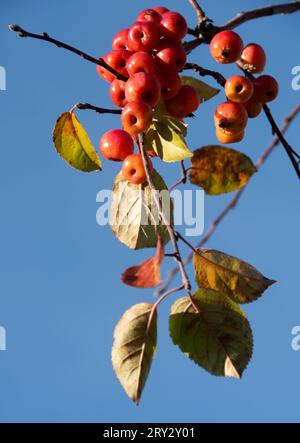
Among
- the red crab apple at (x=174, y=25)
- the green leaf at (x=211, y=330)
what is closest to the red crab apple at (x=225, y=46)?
the red crab apple at (x=174, y=25)

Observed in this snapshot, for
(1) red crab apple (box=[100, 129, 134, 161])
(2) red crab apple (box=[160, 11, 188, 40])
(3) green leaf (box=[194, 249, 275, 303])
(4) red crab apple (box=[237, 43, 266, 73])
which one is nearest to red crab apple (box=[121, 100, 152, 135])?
(1) red crab apple (box=[100, 129, 134, 161])

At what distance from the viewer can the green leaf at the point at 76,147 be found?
181cm

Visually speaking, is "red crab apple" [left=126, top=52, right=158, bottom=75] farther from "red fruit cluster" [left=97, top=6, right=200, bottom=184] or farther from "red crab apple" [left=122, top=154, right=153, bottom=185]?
"red crab apple" [left=122, top=154, right=153, bottom=185]

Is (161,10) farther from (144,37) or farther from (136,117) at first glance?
(136,117)

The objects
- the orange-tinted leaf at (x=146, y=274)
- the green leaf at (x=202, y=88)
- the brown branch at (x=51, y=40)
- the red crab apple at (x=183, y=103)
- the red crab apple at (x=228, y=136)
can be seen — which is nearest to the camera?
the orange-tinted leaf at (x=146, y=274)

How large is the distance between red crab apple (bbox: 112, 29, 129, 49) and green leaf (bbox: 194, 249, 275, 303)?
62 centimetres

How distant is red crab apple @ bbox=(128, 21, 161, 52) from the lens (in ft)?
5.42

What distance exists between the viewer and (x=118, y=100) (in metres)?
1.72

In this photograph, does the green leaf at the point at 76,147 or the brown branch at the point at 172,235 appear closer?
the brown branch at the point at 172,235

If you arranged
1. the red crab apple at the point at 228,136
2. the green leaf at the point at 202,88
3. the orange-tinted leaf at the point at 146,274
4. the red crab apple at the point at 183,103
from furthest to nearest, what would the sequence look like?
1. the green leaf at the point at 202,88
2. the red crab apple at the point at 228,136
3. the red crab apple at the point at 183,103
4. the orange-tinted leaf at the point at 146,274

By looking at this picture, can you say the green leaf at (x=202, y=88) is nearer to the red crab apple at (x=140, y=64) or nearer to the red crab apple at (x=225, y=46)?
the red crab apple at (x=225, y=46)

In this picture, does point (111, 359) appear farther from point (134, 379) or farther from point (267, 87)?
point (267, 87)

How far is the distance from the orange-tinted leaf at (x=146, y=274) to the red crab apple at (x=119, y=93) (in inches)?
21.1

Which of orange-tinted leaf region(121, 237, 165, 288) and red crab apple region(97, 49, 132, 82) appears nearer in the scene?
orange-tinted leaf region(121, 237, 165, 288)
